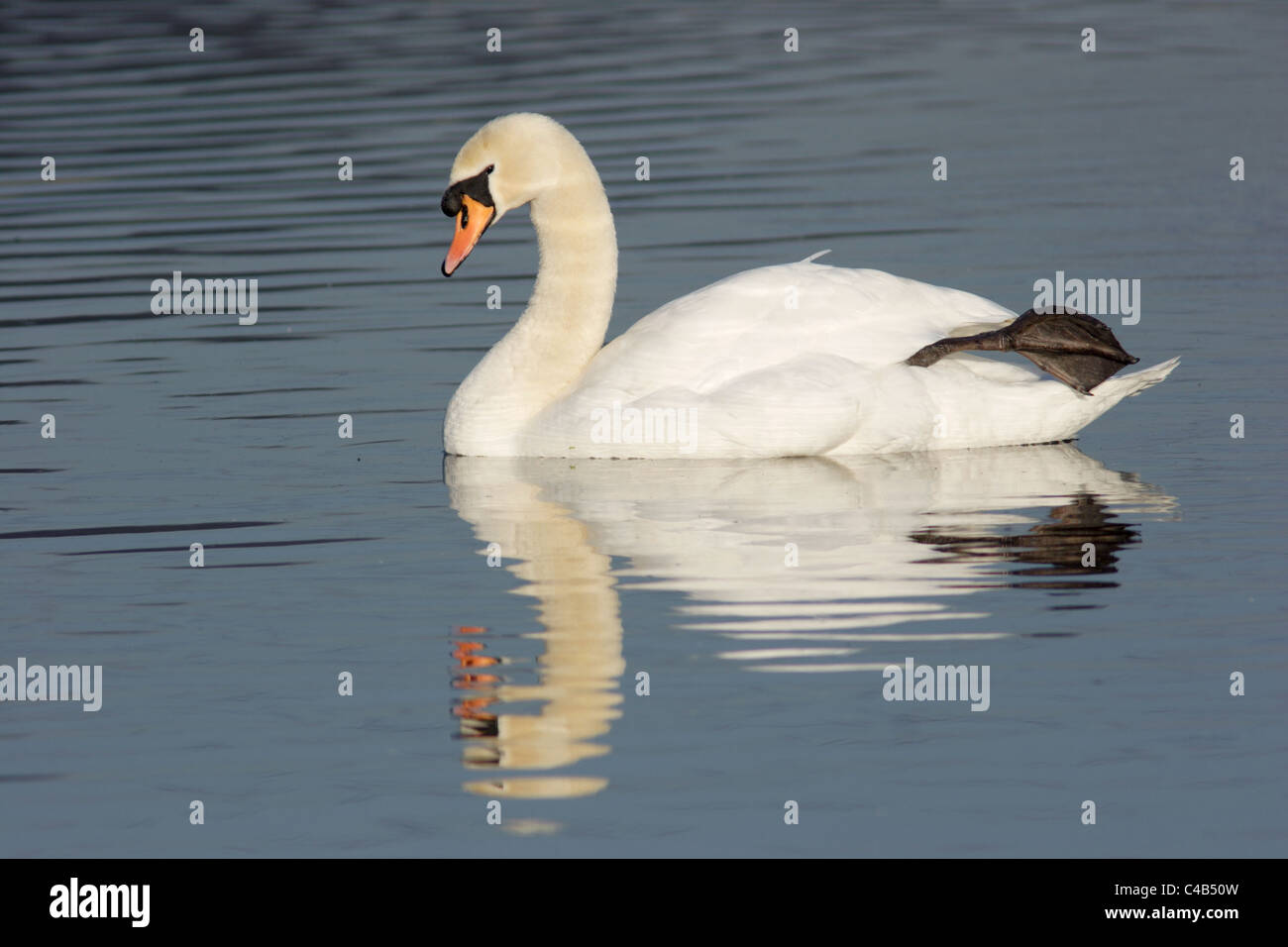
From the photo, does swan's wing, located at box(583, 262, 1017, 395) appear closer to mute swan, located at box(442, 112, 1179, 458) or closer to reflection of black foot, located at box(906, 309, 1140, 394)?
mute swan, located at box(442, 112, 1179, 458)

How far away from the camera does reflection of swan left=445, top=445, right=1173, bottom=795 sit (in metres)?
7.53

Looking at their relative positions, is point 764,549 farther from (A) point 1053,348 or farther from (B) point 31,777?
(B) point 31,777

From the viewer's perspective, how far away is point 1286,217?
16891 millimetres

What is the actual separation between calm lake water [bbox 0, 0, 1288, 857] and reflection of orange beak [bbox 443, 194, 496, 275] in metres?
0.97

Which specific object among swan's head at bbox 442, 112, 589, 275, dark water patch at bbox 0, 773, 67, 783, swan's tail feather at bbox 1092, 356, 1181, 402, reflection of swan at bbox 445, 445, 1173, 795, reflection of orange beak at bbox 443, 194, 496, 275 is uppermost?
swan's head at bbox 442, 112, 589, 275

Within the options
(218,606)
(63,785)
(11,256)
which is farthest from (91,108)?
(63,785)

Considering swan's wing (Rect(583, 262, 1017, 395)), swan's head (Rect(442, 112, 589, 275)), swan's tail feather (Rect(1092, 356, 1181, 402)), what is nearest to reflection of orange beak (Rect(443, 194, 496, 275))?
swan's head (Rect(442, 112, 589, 275))

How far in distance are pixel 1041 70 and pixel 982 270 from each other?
12.8 meters

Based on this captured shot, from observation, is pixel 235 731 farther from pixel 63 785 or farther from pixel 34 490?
pixel 34 490

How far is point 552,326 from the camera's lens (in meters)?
11.6

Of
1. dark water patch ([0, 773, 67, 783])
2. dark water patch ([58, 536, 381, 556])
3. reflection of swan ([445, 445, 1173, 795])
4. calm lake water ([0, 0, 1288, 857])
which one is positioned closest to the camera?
calm lake water ([0, 0, 1288, 857])

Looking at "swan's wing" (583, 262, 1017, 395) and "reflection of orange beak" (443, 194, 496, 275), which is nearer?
"swan's wing" (583, 262, 1017, 395)

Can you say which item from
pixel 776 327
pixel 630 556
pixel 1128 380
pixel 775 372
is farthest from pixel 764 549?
pixel 1128 380

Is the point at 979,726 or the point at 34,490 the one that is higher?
the point at 34,490
